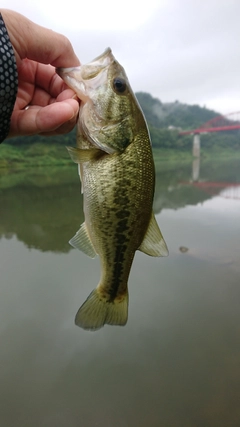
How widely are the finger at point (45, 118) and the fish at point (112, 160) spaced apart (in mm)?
92

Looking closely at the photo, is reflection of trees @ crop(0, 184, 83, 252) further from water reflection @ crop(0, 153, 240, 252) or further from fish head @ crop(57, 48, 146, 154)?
fish head @ crop(57, 48, 146, 154)

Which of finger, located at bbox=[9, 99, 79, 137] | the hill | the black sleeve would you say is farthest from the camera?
the hill

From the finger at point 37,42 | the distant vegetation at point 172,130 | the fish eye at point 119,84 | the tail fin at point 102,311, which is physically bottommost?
the tail fin at point 102,311

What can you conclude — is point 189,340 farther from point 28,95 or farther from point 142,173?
point 28,95

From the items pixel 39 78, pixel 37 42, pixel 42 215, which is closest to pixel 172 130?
pixel 42 215

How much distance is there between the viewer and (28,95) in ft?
Result: 7.15

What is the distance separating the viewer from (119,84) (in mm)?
1753

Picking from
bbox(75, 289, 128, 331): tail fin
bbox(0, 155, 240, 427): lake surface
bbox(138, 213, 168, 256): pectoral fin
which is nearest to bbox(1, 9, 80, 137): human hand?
bbox(138, 213, 168, 256): pectoral fin

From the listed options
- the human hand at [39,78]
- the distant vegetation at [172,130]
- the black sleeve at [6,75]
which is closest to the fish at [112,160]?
the human hand at [39,78]

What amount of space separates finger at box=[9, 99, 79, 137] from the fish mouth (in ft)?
0.27

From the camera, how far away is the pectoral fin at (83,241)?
74.2 inches

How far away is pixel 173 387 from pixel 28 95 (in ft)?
11.0

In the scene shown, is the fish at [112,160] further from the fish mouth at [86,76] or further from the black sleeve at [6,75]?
the black sleeve at [6,75]

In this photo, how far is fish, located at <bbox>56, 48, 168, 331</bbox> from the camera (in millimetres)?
1712
